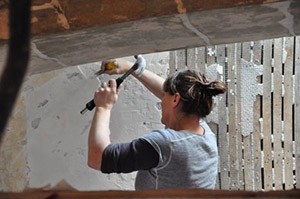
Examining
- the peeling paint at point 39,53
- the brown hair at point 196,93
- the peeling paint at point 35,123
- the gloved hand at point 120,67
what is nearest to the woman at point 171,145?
the brown hair at point 196,93

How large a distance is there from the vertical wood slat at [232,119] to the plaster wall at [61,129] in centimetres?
30

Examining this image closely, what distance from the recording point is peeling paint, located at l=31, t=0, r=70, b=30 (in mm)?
1357

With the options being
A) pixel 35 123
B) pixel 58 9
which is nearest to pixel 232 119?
pixel 35 123

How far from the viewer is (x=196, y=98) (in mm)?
1987

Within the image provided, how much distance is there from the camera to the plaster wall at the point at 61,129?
2.46 m

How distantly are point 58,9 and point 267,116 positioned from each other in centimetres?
137

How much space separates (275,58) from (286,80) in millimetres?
106

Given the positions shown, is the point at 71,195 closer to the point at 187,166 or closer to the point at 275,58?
the point at 187,166

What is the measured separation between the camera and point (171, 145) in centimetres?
182

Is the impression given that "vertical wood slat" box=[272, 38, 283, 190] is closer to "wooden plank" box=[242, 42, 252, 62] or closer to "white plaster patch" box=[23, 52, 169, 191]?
"wooden plank" box=[242, 42, 252, 62]

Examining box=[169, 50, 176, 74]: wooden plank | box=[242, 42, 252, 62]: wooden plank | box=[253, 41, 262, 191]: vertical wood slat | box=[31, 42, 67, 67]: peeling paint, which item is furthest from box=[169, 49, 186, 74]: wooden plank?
box=[31, 42, 67, 67]: peeling paint

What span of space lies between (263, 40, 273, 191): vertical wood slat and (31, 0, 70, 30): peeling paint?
52.6 inches

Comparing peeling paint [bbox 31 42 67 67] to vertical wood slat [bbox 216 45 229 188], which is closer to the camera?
peeling paint [bbox 31 42 67 67]

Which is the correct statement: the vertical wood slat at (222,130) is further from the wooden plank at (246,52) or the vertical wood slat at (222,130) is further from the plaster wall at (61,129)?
the plaster wall at (61,129)
